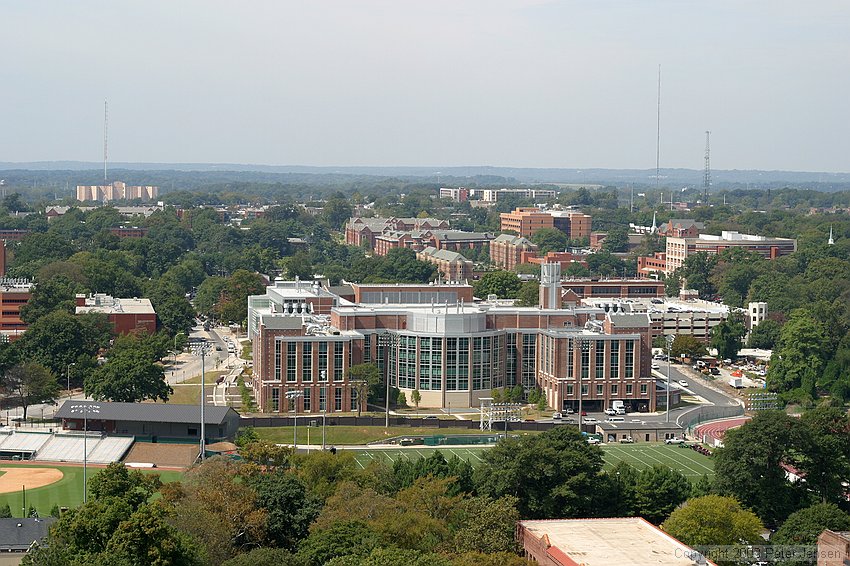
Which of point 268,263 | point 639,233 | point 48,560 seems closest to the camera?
point 48,560

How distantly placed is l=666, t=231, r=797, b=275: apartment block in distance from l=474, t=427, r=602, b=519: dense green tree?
9633 cm

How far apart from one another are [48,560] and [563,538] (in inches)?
602

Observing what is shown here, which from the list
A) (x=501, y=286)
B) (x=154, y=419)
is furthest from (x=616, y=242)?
(x=154, y=419)

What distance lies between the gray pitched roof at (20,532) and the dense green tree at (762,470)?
82.5 ft

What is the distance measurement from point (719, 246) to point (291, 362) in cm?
8524

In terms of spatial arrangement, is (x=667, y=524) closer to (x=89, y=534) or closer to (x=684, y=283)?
(x=89, y=534)

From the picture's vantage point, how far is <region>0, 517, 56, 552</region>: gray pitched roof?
47156 millimetres

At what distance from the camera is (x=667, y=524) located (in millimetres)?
47469

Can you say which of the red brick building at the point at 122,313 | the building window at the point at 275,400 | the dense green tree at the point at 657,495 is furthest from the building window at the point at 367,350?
the dense green tree at the point at 657,495

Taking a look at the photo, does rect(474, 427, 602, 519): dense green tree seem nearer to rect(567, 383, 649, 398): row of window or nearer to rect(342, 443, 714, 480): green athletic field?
rect(342, 443, 714, 480): green athletic field

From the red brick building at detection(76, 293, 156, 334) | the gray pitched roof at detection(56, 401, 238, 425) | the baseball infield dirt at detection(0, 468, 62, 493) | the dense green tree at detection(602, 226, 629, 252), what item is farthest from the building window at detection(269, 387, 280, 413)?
the dense green tree at detection(602, 226, 629, 252)

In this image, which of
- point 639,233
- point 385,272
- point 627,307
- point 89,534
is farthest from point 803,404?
point 639,233

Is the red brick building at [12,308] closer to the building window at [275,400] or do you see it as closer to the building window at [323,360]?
the building window at [275,400]

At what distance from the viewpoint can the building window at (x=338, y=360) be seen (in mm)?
75375
